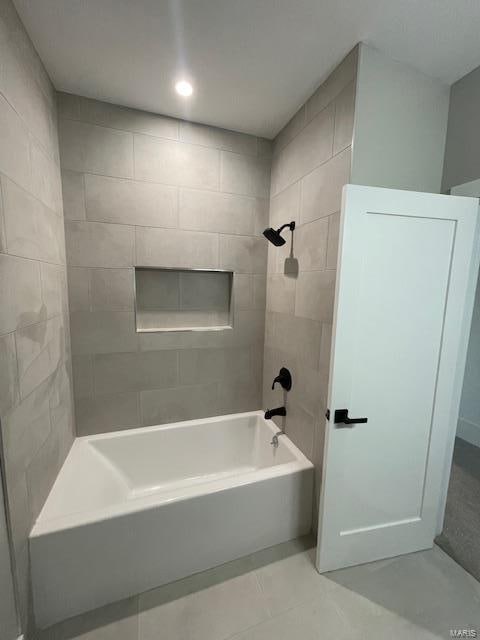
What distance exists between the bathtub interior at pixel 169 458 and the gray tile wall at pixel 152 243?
0.38 feet

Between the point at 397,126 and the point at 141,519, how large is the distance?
7.63 feet

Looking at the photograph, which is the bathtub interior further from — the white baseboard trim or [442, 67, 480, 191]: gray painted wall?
the white baseboard trim

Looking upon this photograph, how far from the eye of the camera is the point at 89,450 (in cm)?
179

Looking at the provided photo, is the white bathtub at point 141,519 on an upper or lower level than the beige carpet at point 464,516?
upper

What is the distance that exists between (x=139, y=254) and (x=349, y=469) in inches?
71.8

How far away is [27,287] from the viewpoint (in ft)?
3.73

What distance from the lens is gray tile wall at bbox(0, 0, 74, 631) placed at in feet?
3.23

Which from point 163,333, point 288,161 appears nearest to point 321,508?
point 163,333

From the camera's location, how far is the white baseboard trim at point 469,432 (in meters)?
2.67

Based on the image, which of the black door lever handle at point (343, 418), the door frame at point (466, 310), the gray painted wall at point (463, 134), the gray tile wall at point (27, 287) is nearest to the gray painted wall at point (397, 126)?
the gray painted wall at point (463, 134)

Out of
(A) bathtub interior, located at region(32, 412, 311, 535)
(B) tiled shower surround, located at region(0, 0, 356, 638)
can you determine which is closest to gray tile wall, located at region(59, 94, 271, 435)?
(B) tiled shower surround, located at region(0, 0, 356, 638)

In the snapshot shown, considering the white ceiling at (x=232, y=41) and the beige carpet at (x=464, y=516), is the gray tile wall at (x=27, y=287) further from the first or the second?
the beige carpet at (x=464, y=516)

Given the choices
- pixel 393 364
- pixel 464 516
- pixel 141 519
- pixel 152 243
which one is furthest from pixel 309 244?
pixel 464 516

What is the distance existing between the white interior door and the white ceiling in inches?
26.5
